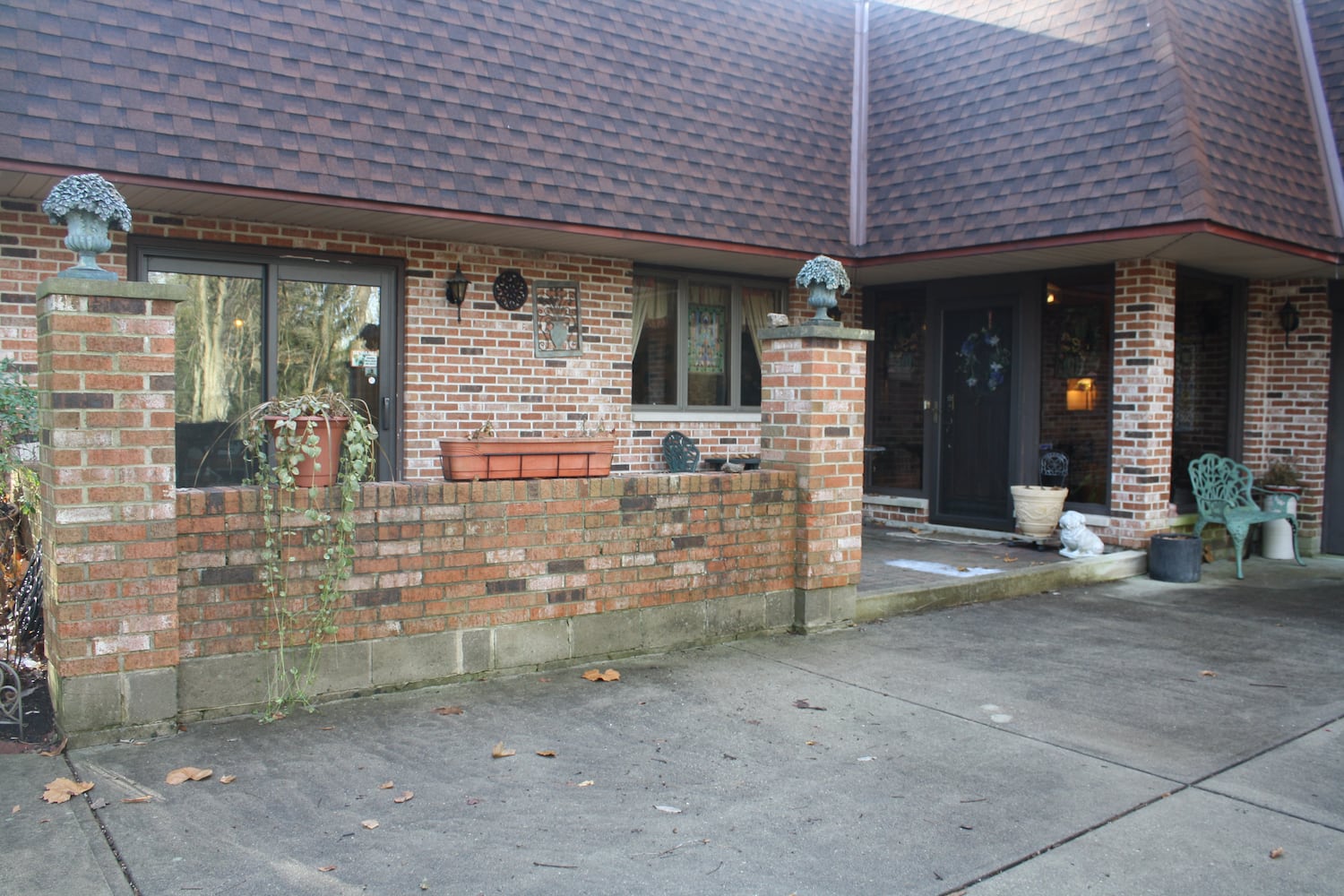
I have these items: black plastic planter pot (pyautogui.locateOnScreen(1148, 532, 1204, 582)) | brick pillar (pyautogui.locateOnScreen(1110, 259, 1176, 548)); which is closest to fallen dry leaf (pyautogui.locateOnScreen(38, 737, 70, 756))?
black plastic planter pot (pyautogui.locateOnScreen(1148, 532, 1204, 582))

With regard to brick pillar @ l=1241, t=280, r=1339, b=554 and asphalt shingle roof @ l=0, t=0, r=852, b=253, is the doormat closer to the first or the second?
asphalt shingle roof @ l=0, t=0, r=852, b=253

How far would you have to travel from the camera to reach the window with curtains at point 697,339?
30.2ft

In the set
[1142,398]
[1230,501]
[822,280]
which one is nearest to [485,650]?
[822,280]

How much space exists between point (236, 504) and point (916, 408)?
7.45 meters

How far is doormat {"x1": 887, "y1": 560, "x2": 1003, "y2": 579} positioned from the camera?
7457 mm

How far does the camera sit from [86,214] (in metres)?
4.07

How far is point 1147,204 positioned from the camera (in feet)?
24.7

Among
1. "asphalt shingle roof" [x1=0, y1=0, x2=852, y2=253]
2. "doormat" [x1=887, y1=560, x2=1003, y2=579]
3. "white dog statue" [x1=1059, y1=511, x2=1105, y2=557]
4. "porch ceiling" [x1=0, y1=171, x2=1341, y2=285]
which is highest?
"asphalt shingle roof" [x1=0, y1=0, x2=852, y2=253]

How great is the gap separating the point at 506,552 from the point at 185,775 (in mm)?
1784

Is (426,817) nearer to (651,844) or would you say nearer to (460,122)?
(651,844)

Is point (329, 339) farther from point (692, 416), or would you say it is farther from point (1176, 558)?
point (1176, 558)

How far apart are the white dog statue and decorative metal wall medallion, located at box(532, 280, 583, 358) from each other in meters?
4.27

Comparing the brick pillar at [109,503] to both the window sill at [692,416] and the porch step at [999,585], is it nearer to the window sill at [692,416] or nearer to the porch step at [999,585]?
the porch step at [999,585]

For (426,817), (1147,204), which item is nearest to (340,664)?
(426,817)
